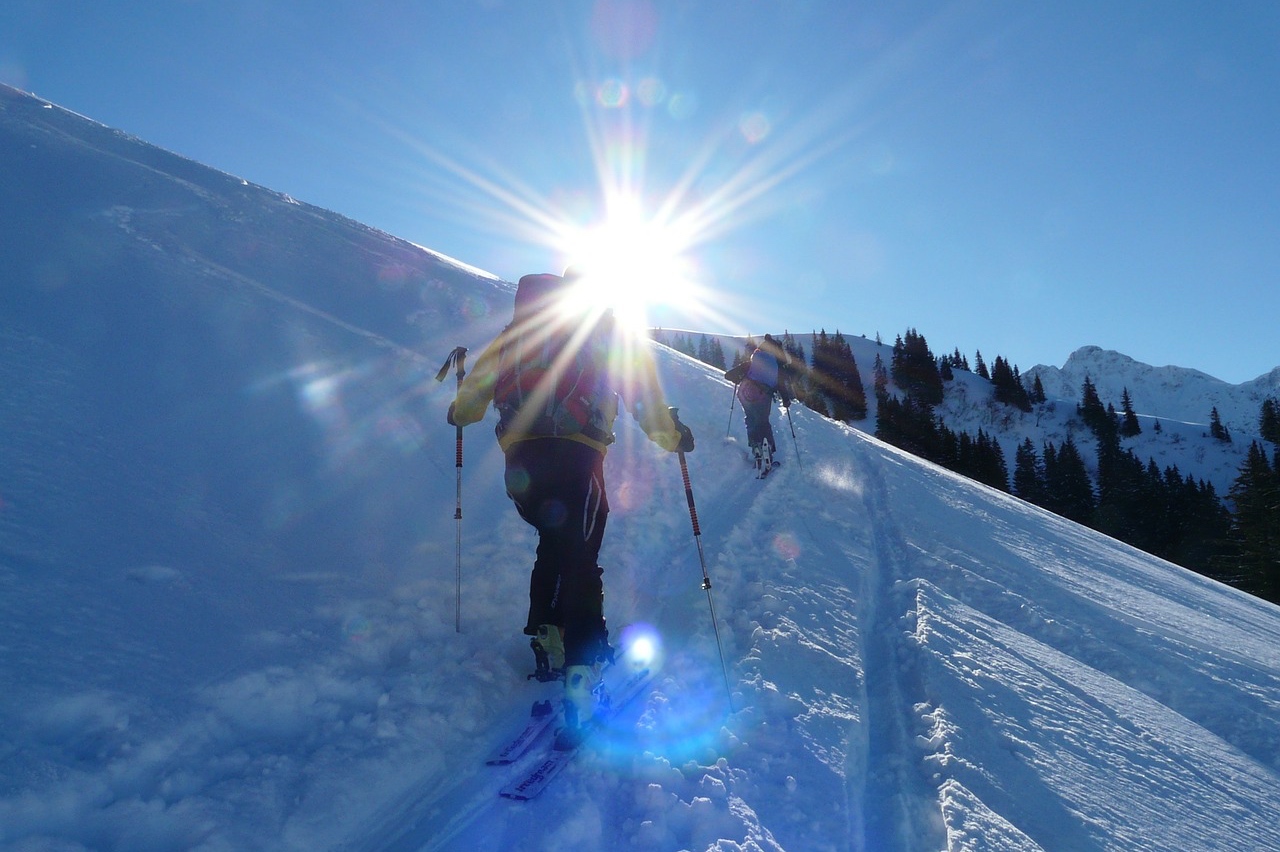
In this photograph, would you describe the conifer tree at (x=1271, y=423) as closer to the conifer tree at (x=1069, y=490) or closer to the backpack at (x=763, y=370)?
the conifer tree at (x=1069, y=490)

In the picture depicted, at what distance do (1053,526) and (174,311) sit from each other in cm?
1610

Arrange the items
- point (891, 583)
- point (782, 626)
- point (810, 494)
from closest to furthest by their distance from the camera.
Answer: point (782, 626) < point (891, 583) < point (810, 494)

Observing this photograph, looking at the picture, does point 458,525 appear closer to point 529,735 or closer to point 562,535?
point 562,535

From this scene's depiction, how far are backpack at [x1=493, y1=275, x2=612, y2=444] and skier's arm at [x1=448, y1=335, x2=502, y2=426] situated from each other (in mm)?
102

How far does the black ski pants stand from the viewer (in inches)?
156

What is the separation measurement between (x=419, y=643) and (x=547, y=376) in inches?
83.8

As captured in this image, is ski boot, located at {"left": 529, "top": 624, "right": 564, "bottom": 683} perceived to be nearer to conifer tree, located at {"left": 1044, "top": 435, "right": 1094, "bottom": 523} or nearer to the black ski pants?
the black ski pants

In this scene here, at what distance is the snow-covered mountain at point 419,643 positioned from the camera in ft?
9.94

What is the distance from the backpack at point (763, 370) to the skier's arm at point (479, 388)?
945 cm

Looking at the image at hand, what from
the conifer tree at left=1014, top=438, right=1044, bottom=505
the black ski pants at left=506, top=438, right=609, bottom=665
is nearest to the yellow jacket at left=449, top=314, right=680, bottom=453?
Result: the black ski pants at left=506, top=438, right=609, bottom=665

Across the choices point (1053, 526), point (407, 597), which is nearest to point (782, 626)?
point (407, 597)

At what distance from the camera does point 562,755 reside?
138 inches

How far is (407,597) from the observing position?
15.7ft

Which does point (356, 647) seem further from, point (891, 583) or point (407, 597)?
point (891, 583)
